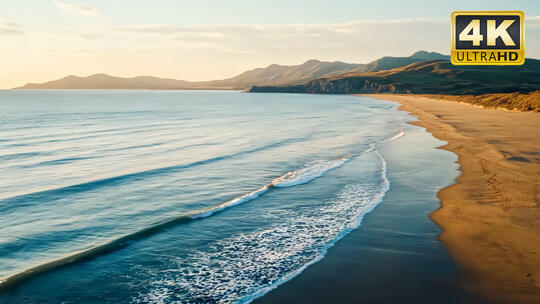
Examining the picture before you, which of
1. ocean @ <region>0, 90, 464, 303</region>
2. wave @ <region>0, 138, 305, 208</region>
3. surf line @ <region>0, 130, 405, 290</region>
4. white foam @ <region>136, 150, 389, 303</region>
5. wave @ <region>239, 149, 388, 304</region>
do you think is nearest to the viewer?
wave @ <region>239, 149, 388, 304</region>

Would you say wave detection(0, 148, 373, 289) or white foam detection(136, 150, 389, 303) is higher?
wave detection(0, 148, 373, 289)

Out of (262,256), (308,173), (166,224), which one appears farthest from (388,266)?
(308,173)

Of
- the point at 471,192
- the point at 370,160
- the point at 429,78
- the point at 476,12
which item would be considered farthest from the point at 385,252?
the point at 429,78

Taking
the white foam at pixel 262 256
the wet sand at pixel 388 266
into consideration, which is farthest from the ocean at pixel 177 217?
the wet sand at pixel 388 266

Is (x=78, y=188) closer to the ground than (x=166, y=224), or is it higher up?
higher up

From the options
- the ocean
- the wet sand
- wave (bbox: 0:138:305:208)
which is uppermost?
wave (bbox: 0:138:305:208)

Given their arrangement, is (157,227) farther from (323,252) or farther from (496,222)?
(496,222)

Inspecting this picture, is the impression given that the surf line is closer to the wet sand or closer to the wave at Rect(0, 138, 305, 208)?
the wet sand

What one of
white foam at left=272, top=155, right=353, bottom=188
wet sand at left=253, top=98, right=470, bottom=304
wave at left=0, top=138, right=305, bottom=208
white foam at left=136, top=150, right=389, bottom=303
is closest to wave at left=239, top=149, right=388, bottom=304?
white foam at left=136, top=150, right=389, bottom=303

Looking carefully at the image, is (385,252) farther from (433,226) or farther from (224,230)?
(224,230)
